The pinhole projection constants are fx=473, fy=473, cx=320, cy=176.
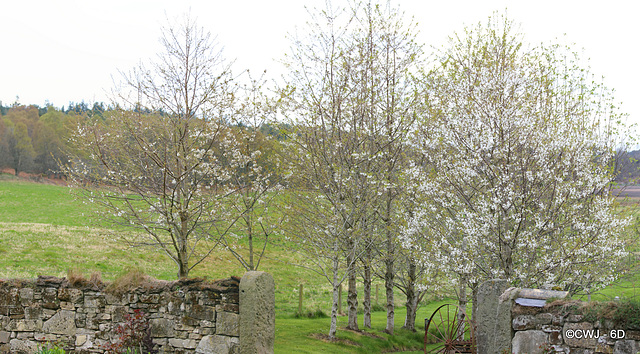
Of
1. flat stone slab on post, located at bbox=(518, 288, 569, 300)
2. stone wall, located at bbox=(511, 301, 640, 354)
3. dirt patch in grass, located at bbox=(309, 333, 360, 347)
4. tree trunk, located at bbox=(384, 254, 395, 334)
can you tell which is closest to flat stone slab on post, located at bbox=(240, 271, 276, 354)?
stone wall, located at bbox=(511, 301, 640, 354)

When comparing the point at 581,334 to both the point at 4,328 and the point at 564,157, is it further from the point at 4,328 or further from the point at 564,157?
the point at 4,328

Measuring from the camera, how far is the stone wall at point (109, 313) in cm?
733

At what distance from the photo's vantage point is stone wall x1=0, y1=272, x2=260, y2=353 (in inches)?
289

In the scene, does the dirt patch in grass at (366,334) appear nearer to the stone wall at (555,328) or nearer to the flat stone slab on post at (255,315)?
the stone wall at (555,328)

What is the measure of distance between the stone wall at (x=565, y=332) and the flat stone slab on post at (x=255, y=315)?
3.66m

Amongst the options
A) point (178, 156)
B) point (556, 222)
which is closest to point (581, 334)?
point (556, 222)

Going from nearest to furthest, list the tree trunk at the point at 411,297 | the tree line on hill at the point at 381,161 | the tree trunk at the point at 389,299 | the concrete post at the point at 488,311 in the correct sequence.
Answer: the concrete post at the point at 488,311 < the tree line on hill at the point at 381,161 < the tree trunk at the point at 389,299 < the tree trunk at the point at 411,297

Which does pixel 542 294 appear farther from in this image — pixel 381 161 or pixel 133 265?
pixel 133 265

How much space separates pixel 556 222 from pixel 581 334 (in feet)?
21.0

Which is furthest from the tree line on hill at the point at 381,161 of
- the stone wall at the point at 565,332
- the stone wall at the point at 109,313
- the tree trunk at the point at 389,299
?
the stone wall at the point at 565,332

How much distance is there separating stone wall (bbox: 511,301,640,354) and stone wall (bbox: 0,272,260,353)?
4.19 meters

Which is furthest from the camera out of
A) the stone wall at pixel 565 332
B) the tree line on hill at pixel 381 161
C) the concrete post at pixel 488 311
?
the tree line on hill at pixel 381 161

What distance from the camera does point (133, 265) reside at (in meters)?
20.4

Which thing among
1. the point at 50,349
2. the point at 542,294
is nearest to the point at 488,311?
the point at 542,294
